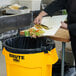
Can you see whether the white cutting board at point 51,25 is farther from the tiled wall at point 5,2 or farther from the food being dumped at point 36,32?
the tiled wall at point 5,2

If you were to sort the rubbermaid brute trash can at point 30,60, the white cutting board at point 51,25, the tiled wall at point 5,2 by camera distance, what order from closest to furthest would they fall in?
the rubbermaid brute trash can at point 30,60, the white cutting board at point 51,25, the tiled wall at point 5,2

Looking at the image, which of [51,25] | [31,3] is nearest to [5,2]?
[31,3]

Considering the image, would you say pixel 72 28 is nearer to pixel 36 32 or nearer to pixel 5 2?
pixel 36 32

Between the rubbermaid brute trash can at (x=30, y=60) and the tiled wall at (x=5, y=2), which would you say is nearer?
the rubbermaid brute trash can at (x=30, y=60)

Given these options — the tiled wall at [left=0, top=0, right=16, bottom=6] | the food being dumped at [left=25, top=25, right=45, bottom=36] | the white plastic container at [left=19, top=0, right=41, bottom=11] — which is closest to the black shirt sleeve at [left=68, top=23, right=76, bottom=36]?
the food being dumped at [left=25, top=25, right=45, bottom=36]

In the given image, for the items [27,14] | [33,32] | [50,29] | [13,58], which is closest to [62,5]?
[50,29]

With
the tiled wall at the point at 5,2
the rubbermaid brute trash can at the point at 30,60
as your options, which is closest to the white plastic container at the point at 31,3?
the tiled wall at the point at 5,2

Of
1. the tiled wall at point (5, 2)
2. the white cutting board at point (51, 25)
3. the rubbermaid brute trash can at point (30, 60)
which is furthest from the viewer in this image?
the tiled wall at point (5, 2)

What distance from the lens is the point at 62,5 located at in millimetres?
1908

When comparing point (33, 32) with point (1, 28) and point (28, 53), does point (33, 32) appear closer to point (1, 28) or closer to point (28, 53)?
point (28, 53)

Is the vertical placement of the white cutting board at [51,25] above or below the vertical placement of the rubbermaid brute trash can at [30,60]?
above

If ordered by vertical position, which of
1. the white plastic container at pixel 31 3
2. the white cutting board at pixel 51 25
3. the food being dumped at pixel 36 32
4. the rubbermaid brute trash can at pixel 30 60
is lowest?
the rubbermaid brute trash can at pixel 30 60

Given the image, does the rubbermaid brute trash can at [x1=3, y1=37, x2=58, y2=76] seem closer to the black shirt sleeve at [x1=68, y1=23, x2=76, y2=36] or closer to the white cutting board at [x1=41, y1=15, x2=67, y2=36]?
the white cutting board at [x1=41, y1=15, x2=67, y2=36]

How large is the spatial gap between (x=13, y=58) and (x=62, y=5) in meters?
0.85
